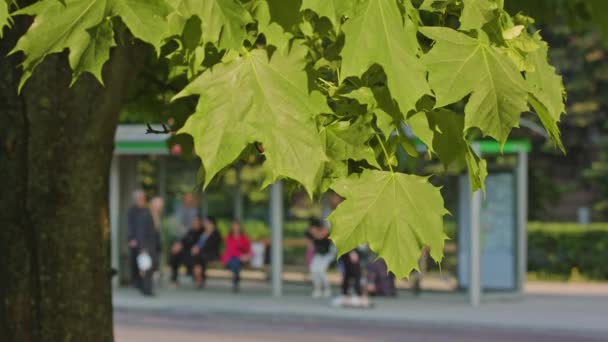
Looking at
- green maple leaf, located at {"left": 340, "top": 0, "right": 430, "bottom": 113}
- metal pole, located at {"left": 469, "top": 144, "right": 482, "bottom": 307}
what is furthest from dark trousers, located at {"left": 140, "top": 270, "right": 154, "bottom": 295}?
green maple leaf, located at {"left": 340, "top": 0, "right": 430, "bottom": 113}

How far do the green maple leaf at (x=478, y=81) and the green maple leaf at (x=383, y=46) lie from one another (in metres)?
0.03

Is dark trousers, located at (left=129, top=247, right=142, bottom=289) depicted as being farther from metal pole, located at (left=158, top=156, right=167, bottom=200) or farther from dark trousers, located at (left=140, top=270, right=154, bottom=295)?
metal pole, located at (left=158, top=156, right=167, bottom=200)

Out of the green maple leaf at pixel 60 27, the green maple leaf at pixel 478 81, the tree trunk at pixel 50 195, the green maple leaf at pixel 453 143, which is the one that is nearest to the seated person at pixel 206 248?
the tree trunk at pixel 50 195

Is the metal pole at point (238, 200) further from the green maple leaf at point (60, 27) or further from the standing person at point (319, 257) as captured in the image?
the green maple leaf at point (60, 27)

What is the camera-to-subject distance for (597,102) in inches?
1396

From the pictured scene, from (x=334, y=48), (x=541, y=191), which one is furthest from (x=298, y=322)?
(x=541, y=191)

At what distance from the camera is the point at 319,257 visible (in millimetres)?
18125

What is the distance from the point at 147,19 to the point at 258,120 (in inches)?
13.2

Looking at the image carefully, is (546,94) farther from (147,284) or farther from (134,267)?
(134,267)

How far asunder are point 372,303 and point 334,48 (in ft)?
49.7

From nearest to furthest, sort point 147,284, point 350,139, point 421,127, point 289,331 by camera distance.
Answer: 1. point 421,127
2. point 350,139
3. point 289,331
4. point 147,284

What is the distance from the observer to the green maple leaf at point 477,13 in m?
2.57

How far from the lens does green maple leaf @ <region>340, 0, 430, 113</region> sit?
8.07ft

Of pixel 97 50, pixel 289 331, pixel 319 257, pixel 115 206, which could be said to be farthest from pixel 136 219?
pixel 97 50
